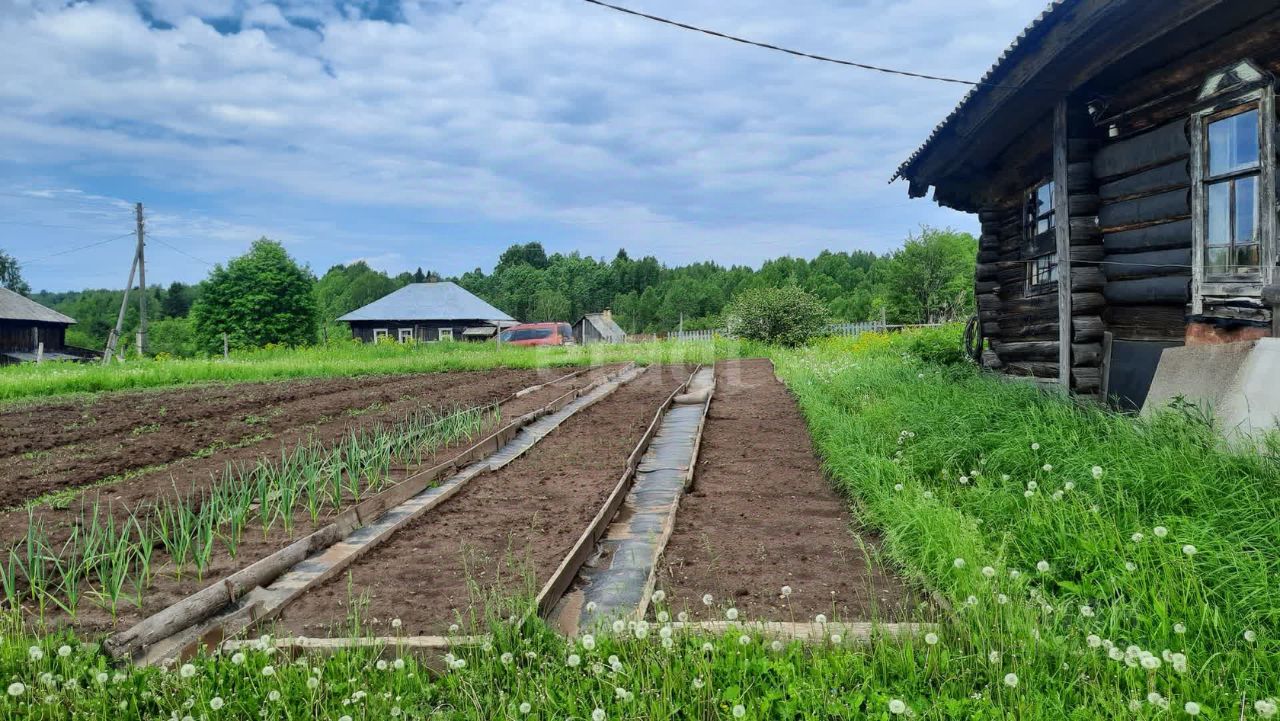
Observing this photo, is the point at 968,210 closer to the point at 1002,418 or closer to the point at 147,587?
the point at 1002,418

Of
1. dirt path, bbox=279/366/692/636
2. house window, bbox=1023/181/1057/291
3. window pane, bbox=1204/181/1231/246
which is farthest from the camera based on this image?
house window, bbox=1023/181/1057/291

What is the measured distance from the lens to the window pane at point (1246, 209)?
5.57 meters

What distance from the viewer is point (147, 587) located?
4.36 metres

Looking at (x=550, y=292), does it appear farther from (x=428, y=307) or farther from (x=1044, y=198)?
(x=1044, y=198)

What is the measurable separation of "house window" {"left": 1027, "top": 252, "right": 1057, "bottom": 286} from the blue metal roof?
37.7 m

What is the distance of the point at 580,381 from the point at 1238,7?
1392 centimetres

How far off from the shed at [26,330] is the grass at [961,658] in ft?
130

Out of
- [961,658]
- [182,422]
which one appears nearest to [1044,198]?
[961,658]

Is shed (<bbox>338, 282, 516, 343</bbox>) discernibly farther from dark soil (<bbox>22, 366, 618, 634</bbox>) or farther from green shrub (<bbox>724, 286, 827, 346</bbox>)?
dark soil (<bbox>22, 366, 618, 634</bbox>)

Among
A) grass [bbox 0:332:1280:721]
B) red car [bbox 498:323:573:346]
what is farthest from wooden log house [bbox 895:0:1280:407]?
red car [bbox 498:323:573:346]

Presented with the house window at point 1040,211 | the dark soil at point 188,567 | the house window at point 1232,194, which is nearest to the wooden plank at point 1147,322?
the house window at point 1232,194

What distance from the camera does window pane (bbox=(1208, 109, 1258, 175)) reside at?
18.2 feet

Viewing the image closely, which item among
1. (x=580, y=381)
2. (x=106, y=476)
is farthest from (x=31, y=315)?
(x=106, y=476)

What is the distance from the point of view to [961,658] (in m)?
3.06
